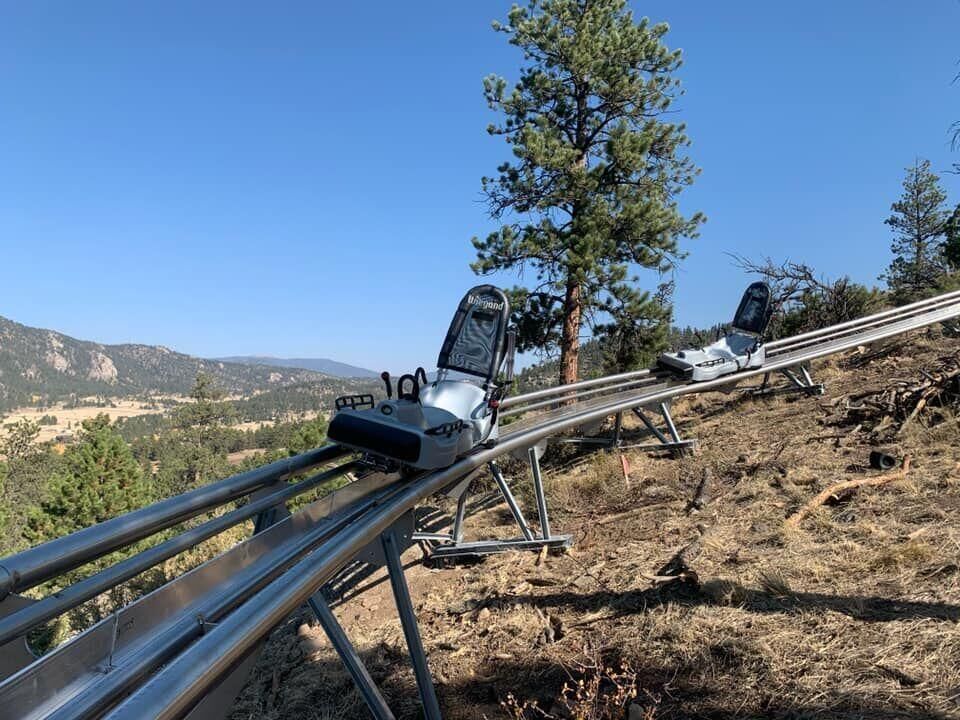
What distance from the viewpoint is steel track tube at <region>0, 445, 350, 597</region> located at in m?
1.99

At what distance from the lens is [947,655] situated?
2.76 m

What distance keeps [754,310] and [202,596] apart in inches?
365

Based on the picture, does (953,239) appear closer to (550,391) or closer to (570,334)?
(570,334)

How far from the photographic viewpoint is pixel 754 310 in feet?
32.1

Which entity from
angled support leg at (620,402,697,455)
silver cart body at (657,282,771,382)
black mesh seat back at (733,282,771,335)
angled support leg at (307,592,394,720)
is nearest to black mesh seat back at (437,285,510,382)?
angled support leg at (307,592,394,720)

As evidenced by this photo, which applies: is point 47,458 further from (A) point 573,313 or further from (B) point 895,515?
(B) point 895,515

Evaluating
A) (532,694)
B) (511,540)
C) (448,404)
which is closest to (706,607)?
(532,694)

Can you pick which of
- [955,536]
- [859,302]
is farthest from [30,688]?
[859,302]

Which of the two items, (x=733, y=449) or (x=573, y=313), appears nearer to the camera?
(x=733, y=449)

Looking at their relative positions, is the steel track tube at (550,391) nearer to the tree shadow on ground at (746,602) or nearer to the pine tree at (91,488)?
the tree shadow on ground at (746,602)

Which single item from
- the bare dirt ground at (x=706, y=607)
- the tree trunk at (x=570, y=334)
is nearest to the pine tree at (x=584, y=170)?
the tree trunk at (x=570, y=334)

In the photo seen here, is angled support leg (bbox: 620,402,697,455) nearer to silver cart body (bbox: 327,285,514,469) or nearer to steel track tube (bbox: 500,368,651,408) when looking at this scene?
steel track tube (bbox: 500,368,651,408)

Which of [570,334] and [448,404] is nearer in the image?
[448,404]

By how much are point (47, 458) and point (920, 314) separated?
88.2 m
